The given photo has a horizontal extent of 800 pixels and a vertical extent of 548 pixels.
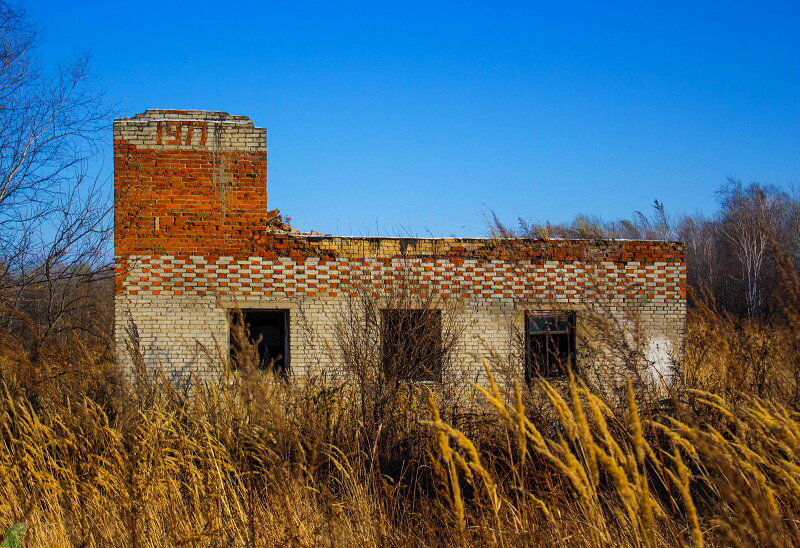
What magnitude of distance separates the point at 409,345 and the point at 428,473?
9.65 ft

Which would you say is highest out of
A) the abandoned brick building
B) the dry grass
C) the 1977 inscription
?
the 1977 inscription

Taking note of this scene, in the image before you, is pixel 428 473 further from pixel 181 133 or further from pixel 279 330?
pixel 181 133

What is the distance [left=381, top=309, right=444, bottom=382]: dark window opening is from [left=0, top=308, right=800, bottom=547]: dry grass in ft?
3.12

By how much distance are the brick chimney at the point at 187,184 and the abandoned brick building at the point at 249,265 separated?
0.02 meters

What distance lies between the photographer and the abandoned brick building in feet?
35.1

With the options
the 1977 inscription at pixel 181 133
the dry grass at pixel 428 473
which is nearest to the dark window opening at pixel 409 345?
the dry grass at pixel 428 473

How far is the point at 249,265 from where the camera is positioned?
10.8 metres

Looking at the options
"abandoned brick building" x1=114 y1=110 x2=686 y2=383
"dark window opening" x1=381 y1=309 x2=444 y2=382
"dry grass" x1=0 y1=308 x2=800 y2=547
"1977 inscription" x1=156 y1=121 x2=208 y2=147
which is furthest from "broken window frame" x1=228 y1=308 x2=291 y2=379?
"dry grass" x1=0 y1=308 x2=800 y2=547

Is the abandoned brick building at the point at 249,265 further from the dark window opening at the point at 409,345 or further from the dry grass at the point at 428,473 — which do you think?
the dry grass at the point at 428,473

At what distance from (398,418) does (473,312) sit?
6.17 m

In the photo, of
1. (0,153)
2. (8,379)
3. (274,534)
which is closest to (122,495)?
(274,534)

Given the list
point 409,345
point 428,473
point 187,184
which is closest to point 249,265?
point 187,184

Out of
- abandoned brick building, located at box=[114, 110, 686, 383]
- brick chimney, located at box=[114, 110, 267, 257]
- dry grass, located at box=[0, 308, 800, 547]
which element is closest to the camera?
dry grass, located at box=[0, 308, 800, 547]

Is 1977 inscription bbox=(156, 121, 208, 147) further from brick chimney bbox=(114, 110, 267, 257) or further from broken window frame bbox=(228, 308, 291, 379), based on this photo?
broken window frame bbox=(228, 308, 291, 379)
